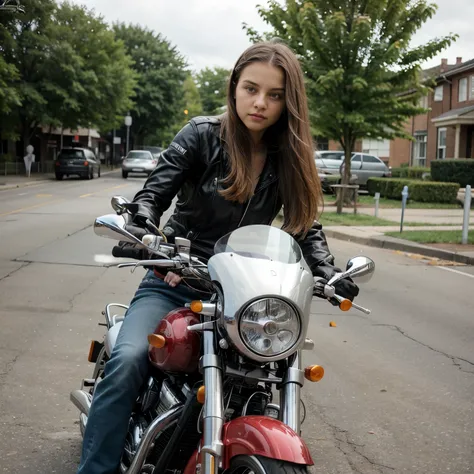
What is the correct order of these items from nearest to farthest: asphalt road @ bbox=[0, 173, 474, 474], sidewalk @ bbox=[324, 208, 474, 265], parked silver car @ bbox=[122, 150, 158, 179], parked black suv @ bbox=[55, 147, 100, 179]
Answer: asphalt road @ bbox=[0, 173, 474, 474] → sidewalk @ bbox=[324, 208, 474, 265] → parked black suv @ bbox=[55, 147, 100, 179] → parked silver car @ bbox=[122, 150, 158, 179]

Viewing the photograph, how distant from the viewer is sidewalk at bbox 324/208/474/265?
1313cm

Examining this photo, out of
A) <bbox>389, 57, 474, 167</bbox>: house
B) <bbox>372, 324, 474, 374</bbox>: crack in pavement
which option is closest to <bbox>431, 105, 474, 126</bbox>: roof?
<bbox>389, 57, 474, 167</bbox>: house

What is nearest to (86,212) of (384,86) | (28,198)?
(28,198)

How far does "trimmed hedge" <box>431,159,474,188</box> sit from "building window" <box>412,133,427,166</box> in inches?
602

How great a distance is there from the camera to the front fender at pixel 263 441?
7.07 feet

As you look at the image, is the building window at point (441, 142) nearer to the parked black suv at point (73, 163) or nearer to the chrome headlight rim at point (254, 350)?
the parked black suv at point (73, 163)

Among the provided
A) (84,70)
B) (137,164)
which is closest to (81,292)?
(137,164)

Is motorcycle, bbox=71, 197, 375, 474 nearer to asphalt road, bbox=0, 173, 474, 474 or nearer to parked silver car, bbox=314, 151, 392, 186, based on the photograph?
asphalt road, bbox=0, 173, 474, 474

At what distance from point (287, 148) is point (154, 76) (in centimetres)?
6840

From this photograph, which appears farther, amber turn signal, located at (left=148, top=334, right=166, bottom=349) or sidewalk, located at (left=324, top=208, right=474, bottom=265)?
sidewalk, located at (left=324, top=208, right=474, bottom=265)

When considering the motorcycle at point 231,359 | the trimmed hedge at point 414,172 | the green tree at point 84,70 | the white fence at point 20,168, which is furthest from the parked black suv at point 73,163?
the motorcycle at point 231,359

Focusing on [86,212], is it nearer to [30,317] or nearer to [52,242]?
[52,242]

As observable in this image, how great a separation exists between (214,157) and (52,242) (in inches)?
414

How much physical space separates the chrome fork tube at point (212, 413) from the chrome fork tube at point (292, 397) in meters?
0.21
